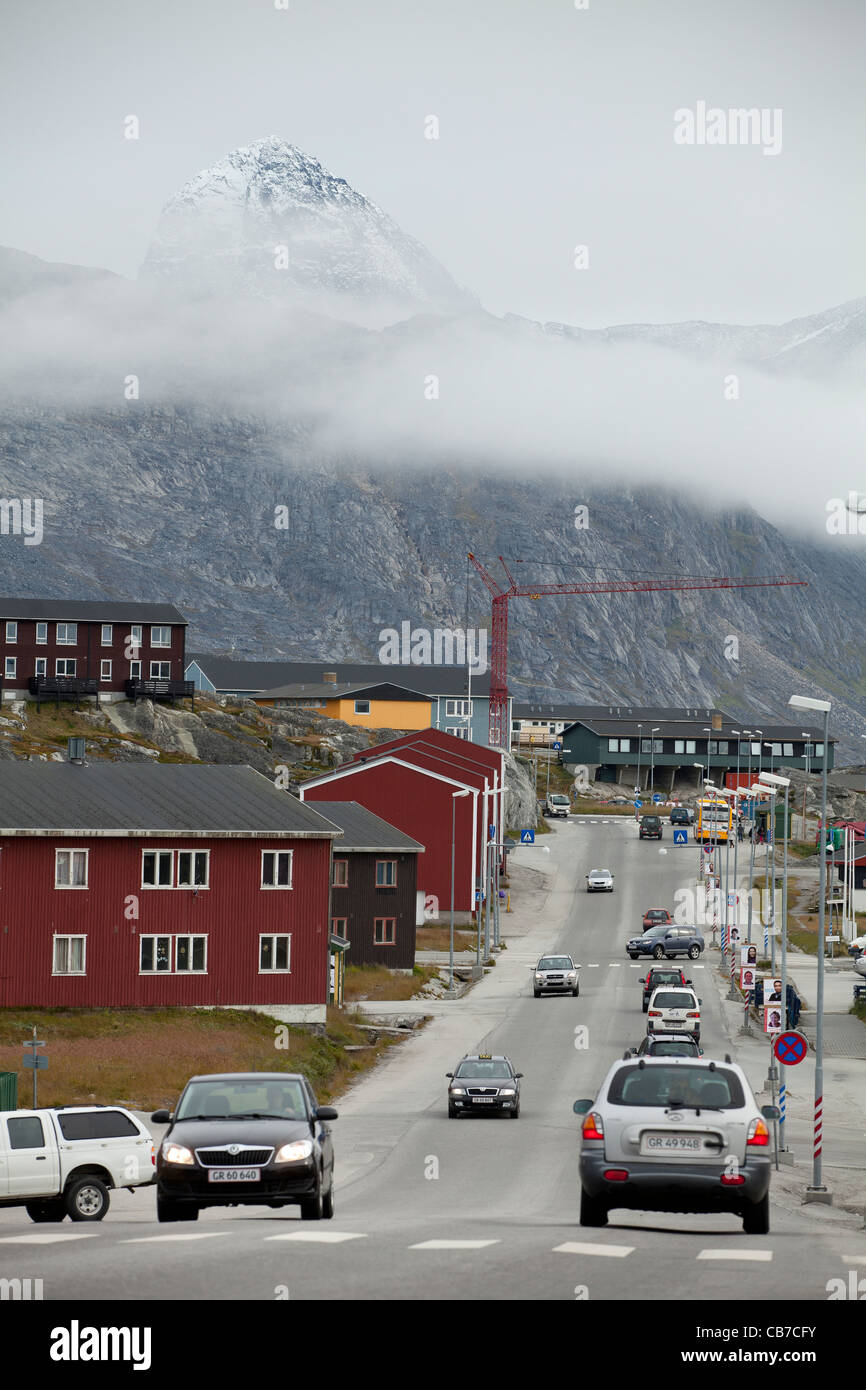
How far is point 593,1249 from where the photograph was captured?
14.6 m

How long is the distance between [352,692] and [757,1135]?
159 m

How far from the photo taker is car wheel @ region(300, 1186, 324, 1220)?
19.0 meters

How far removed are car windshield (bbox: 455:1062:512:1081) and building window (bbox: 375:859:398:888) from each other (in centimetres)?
3489

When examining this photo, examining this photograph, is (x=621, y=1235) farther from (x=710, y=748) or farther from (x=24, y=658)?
(x=710, y=748)

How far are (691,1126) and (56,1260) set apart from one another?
22.7 ft

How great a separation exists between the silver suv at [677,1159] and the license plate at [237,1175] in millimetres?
3499

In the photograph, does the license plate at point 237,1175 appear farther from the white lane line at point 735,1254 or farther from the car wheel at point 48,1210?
the car wheel at point 48,1210

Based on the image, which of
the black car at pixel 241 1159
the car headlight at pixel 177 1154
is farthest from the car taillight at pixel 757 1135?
the car headlight at pixel 177 1154

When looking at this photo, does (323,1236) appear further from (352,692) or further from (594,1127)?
(352,692)

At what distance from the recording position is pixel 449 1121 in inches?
1586

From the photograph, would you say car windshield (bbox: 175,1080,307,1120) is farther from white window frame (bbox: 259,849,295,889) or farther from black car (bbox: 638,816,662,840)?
black car (bbox: 638,816,662,840)

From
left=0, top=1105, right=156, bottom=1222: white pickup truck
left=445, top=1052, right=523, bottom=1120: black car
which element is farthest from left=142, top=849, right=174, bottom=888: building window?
left=0, top=1105, right=156, bottom=1222: white pickup truck
